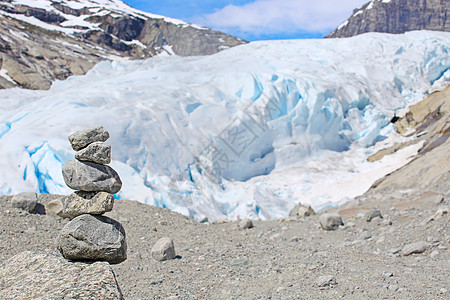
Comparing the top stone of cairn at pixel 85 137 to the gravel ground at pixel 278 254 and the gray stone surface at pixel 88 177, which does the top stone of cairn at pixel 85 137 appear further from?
the gravel ground at pixel 278 254

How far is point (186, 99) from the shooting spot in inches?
549

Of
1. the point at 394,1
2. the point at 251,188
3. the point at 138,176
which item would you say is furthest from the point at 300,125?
the point at 394,1

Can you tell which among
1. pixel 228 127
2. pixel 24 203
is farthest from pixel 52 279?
pixel 228 127

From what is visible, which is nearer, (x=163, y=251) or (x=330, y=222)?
(x=163, y=251)

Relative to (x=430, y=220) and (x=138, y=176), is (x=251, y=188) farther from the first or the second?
(x=430, y=220)

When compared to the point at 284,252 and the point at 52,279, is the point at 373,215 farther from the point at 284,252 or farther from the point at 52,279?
the point at 52,279

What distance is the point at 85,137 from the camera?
150 inches

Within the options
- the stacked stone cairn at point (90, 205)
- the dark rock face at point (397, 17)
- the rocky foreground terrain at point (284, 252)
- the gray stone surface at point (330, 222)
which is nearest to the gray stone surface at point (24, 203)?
the rocky foreground terrain at point (284, 252)

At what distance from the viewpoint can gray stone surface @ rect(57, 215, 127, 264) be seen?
3.67 m

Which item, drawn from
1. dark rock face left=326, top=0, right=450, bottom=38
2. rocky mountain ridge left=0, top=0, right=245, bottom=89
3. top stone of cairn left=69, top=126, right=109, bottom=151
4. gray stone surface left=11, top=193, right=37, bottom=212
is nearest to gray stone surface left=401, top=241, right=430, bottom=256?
top stone of cairn left=69, top=126, right=109, bottom=151

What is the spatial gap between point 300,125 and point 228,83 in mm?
3353

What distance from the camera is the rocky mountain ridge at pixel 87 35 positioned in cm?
3950

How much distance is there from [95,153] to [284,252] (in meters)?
3.34

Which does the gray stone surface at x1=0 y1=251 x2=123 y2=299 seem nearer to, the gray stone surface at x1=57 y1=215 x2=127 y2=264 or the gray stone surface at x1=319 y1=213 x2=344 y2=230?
the gray stone surface at x1=57 y1=215 x2=127 y2=264
